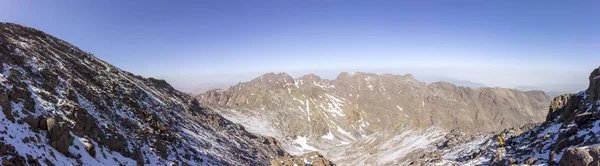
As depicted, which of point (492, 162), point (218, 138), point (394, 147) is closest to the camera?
point (492, 162)

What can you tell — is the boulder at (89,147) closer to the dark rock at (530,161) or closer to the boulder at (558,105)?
the dark rock at (530,161)

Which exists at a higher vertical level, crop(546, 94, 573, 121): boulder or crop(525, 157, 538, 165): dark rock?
crop(546, 94, 573, 121): boulder

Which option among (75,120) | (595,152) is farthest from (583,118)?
(75,120)

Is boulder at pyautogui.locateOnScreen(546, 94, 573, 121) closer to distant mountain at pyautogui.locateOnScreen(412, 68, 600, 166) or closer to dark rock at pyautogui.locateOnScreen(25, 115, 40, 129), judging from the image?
distant mountain at pyautogui.locateOnScreen(412, 68, 600, 166)

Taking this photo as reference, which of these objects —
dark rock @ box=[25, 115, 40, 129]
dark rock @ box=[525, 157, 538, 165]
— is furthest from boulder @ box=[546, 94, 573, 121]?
dark rock @ box=[25, 115, 40, 129]

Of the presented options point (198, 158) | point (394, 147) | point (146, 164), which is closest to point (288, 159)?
point (198, 158)

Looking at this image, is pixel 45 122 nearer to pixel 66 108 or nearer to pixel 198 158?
pixel 66 108

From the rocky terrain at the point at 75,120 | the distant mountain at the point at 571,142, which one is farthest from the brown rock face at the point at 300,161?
the distant mountain at the point at 571,142

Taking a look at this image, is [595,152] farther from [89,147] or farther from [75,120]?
[75,120]
